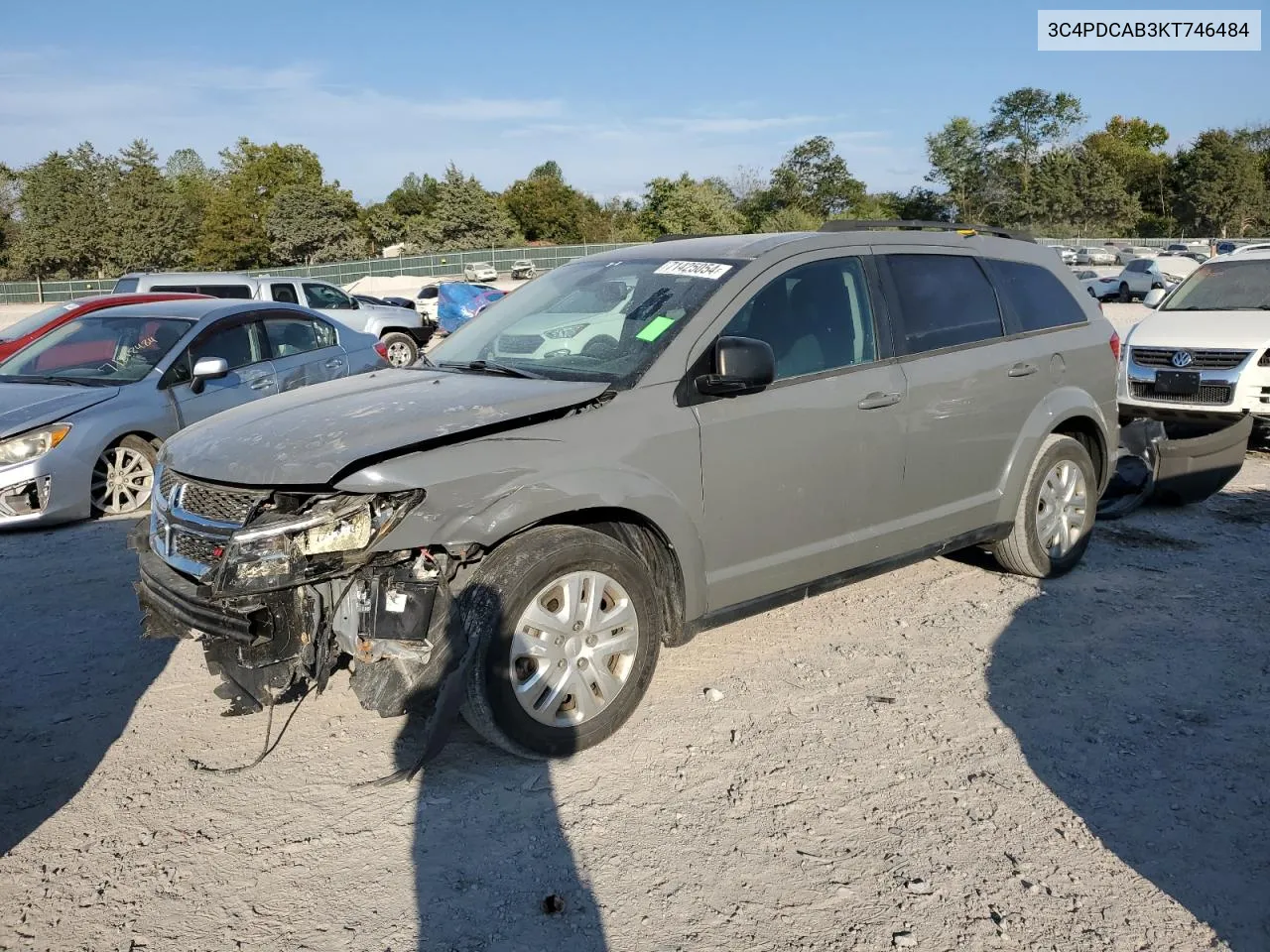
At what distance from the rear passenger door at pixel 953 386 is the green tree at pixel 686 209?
52.9m

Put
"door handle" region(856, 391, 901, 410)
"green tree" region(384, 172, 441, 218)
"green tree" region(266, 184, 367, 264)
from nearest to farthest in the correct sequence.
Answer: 1. "door handle" region(856, 391, 901, 410)
2. "green tree" region(266, 184, 367, 264)
3. "green tree" region(384, 172, 441, 218)

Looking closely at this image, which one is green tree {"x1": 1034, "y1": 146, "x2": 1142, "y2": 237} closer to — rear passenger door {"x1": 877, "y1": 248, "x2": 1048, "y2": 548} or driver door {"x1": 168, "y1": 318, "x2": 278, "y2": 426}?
driver door {"x1": 168, "y1": 318, "x2": 278, "y2": 426}

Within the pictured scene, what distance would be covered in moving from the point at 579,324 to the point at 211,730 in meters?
2.30

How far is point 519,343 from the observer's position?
15.6 feet

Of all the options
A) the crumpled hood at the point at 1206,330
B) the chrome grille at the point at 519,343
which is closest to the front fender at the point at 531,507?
the chrome grille at the point at 519,343

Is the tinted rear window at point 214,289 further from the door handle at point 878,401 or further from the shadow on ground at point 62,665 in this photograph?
the door handle at point 878,401

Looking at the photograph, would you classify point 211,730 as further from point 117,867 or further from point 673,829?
point 673,829

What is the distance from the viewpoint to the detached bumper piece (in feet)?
23.9

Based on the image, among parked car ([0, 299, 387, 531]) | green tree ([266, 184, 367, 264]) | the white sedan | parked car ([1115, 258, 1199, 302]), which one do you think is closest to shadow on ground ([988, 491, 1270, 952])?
parked car ([0, 299, 387, 531])

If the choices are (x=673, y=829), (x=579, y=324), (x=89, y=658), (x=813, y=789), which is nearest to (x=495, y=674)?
(x=673, y=829)

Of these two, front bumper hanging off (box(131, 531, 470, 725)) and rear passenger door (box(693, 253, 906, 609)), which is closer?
front bumper hanging off (box(131, 531, 470, 725))

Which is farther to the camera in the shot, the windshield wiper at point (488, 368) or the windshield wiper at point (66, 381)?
the windshield wiper at point (66, 381)

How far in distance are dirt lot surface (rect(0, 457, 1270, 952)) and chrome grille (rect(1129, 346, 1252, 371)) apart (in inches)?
187

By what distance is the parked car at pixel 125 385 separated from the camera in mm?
7035
